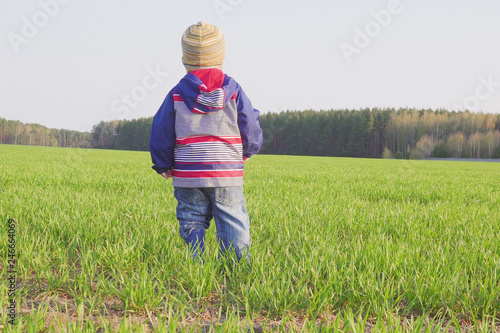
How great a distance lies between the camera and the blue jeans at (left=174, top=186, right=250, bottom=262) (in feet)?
8.35

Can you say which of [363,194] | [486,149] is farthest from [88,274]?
[486,149]

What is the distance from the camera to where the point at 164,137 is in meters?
2.54

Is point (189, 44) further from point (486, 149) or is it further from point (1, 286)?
point (486, 149)

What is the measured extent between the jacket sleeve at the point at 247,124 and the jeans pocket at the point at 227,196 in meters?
0.32

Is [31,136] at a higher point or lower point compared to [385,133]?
lower

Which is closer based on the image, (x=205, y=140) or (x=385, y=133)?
(x=205, y=140)

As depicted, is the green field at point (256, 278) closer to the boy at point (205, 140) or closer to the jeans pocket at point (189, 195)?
the boy at point (205, 140)

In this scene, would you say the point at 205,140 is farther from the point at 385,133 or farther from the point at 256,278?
the point at 385,133

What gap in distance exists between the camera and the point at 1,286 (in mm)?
2025

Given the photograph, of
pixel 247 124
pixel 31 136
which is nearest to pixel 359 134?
pixel 247 124

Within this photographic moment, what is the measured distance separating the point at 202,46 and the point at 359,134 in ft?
305

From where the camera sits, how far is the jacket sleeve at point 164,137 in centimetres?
254

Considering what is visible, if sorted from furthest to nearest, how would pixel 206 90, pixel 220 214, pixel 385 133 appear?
pixel 385 133 → pixel 220 214 → pixel 206 90

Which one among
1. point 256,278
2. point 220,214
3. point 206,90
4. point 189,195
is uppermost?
point 206,90
